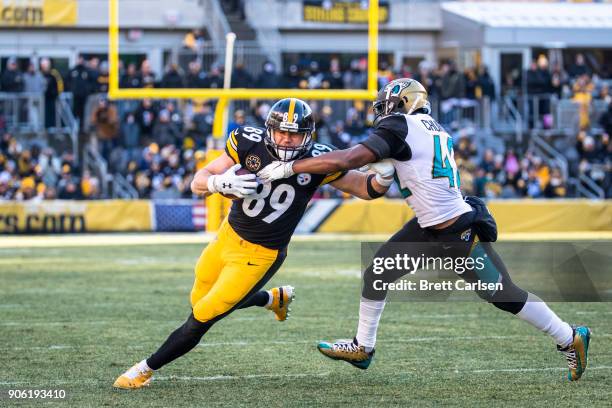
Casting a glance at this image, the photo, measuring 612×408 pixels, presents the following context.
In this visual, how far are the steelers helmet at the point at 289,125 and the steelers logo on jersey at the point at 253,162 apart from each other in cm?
9

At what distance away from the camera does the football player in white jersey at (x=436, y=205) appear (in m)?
5.96

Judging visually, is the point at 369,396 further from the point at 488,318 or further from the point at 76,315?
the point at 76,315

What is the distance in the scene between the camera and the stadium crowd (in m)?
19.8

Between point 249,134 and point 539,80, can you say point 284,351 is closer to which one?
point 249,134

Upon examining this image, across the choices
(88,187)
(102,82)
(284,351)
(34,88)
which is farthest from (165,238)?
(284,351)

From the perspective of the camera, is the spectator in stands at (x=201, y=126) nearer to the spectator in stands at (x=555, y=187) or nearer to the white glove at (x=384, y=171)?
the spectator in stands at (x=555, y=187)

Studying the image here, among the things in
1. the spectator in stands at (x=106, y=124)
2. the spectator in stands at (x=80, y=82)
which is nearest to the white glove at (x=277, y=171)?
the spectator in stands at (x=106, y=124)

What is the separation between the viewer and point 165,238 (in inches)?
691

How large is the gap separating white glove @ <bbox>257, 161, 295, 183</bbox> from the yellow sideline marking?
10.7m

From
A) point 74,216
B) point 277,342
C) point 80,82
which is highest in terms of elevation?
point 80,82

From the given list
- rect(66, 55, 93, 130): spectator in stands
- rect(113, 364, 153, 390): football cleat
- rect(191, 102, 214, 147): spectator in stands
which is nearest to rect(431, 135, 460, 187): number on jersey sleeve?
rect(113, 364, 153, 390): football cleat

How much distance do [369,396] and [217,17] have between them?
64.2 ft

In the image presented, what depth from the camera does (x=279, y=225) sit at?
20.0 ft
